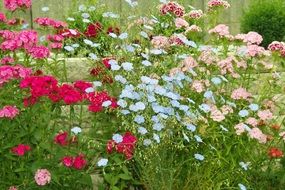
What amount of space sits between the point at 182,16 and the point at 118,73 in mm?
905

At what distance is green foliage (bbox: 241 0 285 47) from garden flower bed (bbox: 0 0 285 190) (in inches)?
72.9

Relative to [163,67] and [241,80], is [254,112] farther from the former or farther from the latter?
[163,67]

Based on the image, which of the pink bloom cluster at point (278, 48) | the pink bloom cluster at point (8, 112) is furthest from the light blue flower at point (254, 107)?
the pink bloom cluster at point (8, 112)

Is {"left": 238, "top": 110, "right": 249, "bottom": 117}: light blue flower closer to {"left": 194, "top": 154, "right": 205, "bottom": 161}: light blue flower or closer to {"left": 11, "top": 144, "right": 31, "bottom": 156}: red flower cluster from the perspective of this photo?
{"left": 194, "top": 154, "right": 205, "bottom": 161}: light blue flower

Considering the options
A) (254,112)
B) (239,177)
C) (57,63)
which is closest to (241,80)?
(254,112)

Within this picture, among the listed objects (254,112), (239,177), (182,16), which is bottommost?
(239,177)

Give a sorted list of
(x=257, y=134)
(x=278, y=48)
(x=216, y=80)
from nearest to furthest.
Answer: (x=257, y=134), (x=216, y=80), (x=278, y=48)

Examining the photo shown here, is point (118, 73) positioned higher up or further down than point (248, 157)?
higher up

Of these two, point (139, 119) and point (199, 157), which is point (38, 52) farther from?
point (199, 157)

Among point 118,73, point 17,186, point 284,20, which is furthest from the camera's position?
point 284,20

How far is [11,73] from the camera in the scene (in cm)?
470

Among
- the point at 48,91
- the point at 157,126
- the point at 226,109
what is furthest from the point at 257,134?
the point at 48,91

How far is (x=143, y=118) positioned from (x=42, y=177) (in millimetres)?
832

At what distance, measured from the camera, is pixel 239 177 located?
525 centimetres
